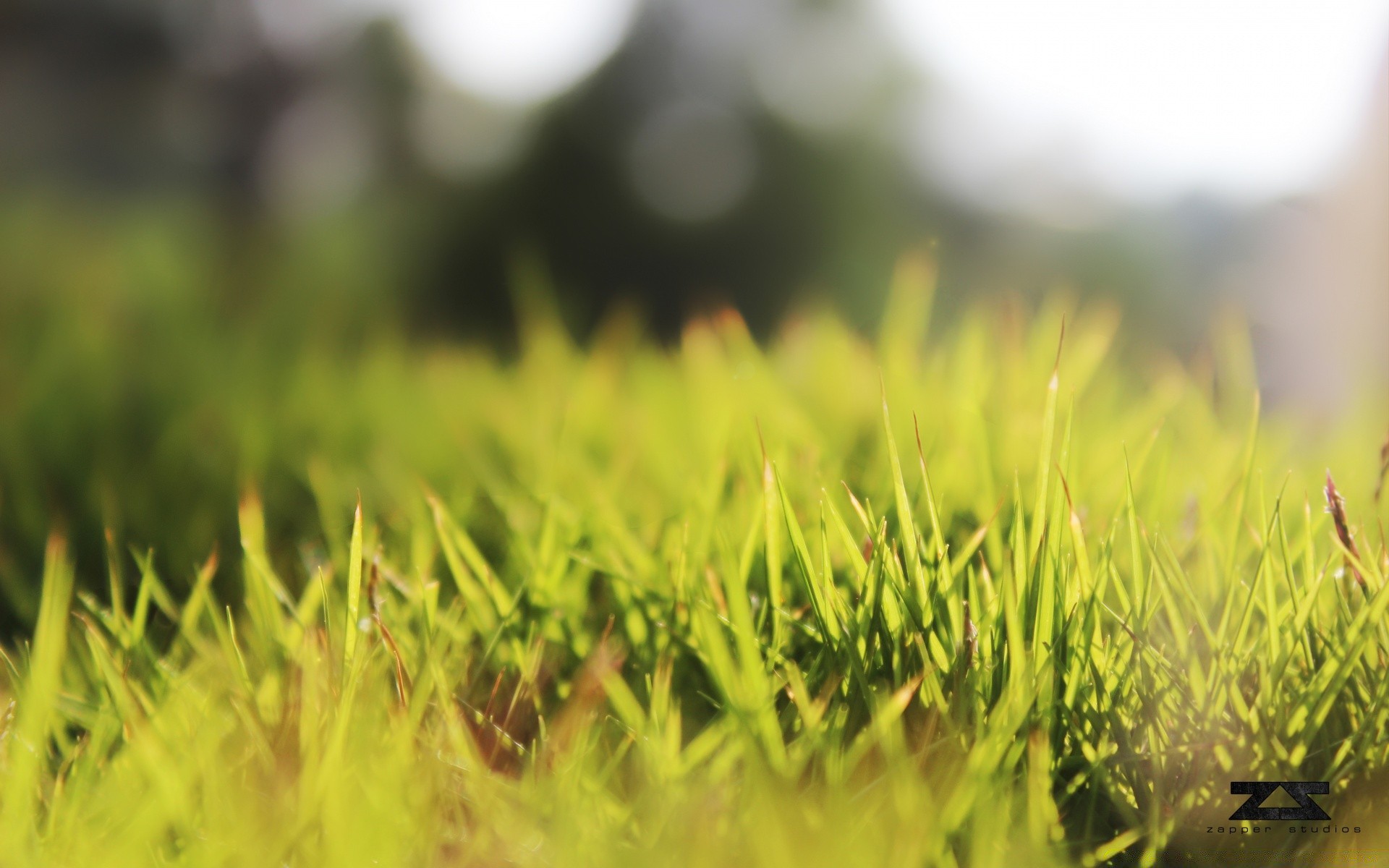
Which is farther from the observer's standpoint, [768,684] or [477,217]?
[477,217]

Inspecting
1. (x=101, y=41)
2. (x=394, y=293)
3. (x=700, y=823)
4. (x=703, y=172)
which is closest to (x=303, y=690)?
(x=700, y=823)

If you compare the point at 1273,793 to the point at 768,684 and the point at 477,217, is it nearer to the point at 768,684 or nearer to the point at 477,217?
the point at 768,684

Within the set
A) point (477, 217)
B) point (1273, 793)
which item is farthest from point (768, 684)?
point (477, 217)

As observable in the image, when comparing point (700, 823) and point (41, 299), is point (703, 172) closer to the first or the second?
point (41, 299)

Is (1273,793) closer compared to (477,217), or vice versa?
(1273,793)
